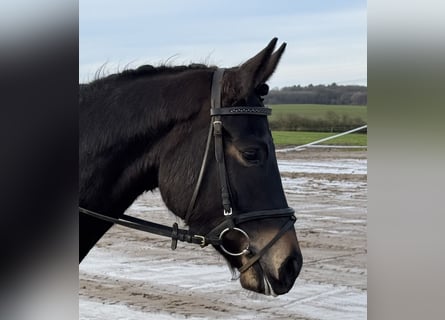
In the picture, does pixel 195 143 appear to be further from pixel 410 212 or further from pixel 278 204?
pixel 410 212

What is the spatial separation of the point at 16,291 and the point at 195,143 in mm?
591

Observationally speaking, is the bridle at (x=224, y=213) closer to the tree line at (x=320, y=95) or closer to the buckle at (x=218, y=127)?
the buckle at (x=218, y=127)

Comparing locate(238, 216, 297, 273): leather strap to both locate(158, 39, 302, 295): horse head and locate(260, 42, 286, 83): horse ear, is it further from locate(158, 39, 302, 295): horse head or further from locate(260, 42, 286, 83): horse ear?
locate(260, 42, 286, 83): horse ear

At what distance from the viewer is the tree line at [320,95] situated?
1.91 m

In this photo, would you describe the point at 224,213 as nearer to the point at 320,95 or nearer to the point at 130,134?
the point at 130,134

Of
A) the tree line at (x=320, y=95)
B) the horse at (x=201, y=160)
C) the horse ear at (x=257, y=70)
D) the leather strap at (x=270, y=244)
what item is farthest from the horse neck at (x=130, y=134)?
the tree line at (x=320, y=95)

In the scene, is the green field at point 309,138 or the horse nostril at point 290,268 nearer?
the horse nostril at point 290,268

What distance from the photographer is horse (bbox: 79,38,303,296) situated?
1.46 meters

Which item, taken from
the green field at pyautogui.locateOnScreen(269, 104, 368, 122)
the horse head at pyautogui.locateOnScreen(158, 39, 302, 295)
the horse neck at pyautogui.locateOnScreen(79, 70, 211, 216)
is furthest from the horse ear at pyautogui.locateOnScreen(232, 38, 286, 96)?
the green field at pyautogui.locateOnScreen(269, 104, 368, 122)

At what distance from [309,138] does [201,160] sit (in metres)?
0.66

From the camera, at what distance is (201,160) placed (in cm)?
150

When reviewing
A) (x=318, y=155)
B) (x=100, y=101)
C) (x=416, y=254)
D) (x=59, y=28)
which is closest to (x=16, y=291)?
(x=59, y=28)

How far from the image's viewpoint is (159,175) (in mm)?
1537

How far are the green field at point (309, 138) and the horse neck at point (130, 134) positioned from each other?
494mm
